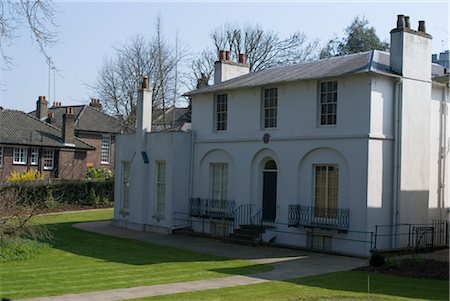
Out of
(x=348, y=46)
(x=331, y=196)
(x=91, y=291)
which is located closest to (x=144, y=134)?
(x=331, y=196)

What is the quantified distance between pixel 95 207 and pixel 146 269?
26.8 meters

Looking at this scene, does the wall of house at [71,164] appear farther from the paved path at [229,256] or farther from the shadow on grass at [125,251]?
the shadow on grass at [125,251]

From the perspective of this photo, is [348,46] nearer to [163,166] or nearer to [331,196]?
[163,166]

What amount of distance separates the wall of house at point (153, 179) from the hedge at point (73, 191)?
10033 millimetres

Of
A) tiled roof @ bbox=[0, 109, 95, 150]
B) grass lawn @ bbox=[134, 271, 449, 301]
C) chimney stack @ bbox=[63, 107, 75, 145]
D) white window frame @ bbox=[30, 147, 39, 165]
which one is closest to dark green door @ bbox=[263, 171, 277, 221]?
grass lawn @ bbox=[134, 271, 449, 301]

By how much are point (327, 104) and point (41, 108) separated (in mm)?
42280

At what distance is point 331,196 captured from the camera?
2448 cm

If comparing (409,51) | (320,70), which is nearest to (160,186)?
(320,70)

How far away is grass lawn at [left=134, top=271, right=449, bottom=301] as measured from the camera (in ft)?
48.3

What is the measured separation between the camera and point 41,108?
A: 61.2 metres

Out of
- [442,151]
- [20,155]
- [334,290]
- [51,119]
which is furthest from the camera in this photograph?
[51,119]

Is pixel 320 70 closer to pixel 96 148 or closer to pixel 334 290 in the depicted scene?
pixel 334 290

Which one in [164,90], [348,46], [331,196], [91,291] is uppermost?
[348,46]

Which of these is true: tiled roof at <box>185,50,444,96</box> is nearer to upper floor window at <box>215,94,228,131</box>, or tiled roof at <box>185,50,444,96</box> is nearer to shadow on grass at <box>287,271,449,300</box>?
upper floor window at <box>215,94,228,131</box>
